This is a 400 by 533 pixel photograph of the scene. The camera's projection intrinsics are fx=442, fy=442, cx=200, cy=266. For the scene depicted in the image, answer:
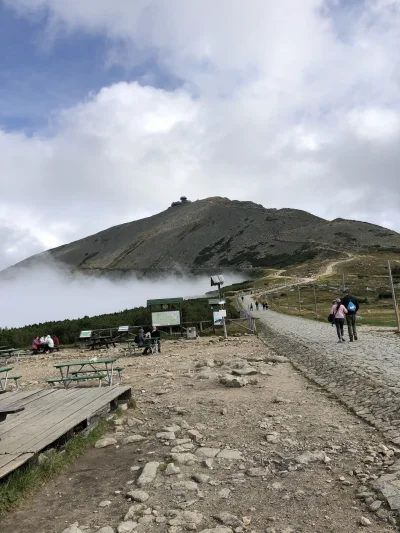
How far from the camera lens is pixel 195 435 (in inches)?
280

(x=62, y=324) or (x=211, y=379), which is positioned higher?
(x=62, y=324)

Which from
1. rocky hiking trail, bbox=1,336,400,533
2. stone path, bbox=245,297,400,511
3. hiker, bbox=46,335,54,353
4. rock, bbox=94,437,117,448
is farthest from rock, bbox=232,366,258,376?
hiker, bbox=46,335,54,353

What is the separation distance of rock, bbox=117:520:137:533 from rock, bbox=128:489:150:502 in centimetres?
51

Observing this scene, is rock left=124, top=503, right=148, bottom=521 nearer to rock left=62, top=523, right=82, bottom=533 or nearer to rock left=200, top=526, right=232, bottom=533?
rock left=62, top=523, right=82, bottom=533

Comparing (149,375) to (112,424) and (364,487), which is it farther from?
(364,487)

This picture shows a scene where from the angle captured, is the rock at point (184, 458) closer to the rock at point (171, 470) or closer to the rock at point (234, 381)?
the rock at point (171, 470)

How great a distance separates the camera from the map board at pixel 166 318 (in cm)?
2911

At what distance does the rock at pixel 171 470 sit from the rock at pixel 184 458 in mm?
239

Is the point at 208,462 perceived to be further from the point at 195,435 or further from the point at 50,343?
the point at 50,343

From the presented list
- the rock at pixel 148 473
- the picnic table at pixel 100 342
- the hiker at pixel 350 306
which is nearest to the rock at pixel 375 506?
the rock at pixel 148 473

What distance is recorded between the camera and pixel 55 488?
5.45 metres

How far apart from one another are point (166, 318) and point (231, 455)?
2327cm

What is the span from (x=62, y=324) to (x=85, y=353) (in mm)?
10645

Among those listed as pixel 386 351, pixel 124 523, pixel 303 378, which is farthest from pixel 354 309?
pixel 124 523
